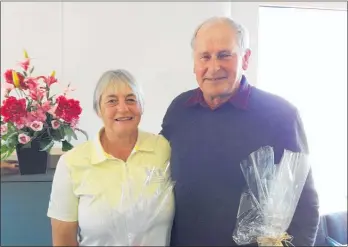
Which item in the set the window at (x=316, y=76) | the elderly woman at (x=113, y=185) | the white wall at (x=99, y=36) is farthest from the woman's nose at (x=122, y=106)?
the window at (x=316, y=76)

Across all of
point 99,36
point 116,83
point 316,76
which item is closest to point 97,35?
point 99,36

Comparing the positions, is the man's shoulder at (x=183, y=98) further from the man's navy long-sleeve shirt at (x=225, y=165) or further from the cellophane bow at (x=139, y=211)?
the cellophane bow at (x=139, y=211)

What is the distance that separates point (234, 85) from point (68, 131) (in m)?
0.51

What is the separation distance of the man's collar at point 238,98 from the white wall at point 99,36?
0.42 m

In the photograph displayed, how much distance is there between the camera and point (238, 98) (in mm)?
1011

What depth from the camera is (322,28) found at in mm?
1910

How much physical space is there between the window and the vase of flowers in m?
0.87

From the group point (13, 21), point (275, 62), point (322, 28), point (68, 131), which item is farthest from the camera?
point (322, 28)

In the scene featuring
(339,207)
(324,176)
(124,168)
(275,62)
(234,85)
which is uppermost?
(275,62)

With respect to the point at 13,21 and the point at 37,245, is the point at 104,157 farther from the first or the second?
the point at 13,21

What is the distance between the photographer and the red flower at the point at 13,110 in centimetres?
104

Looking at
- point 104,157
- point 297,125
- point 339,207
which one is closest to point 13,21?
point 104,157

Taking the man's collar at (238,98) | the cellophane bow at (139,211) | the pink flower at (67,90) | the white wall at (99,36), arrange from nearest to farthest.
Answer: the cellophane bow at (139,211), the man's collar at (238,98), the pink flower at (67,90), the white wall at (99,36)

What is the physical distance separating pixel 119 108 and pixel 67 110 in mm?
300
